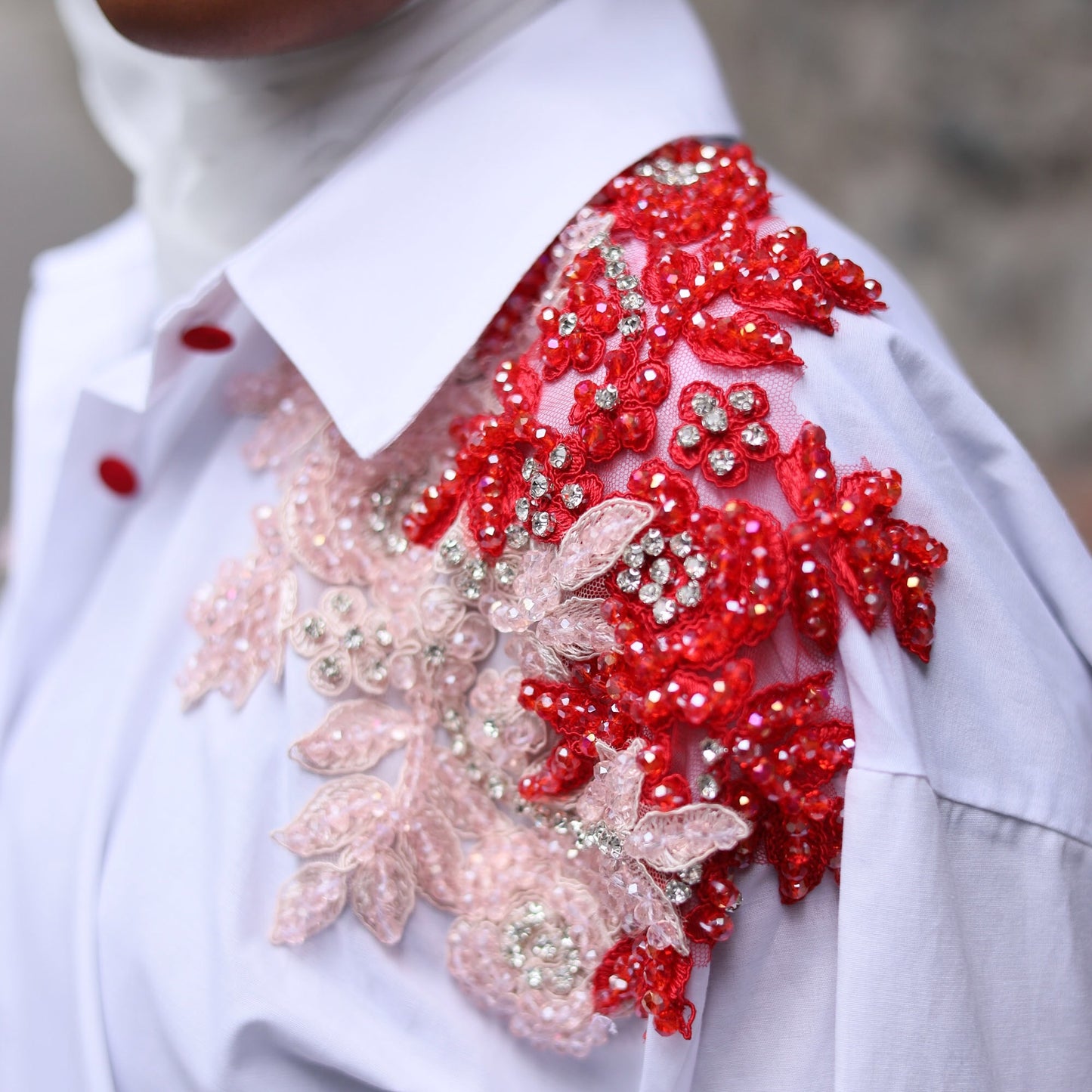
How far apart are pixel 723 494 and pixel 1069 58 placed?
147cm

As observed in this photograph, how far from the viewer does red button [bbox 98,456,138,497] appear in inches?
30.2

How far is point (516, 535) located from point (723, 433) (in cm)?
12

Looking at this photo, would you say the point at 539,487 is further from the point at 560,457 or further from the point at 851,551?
the point at 851,551

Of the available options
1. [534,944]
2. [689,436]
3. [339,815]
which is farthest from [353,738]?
[689,436]

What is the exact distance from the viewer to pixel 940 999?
1.52 ft

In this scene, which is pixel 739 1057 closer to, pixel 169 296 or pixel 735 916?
pixel 735 916

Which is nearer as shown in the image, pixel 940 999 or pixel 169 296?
pixel 940 999

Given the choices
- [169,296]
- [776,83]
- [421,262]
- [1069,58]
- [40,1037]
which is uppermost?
[776,83]

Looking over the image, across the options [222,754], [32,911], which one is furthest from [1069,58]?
[32,911]

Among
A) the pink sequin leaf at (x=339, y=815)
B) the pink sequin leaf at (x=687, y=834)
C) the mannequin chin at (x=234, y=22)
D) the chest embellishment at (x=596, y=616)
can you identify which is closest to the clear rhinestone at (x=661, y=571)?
the chest embellishment at (x=596, y=616)

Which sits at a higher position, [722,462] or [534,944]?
[722,462]

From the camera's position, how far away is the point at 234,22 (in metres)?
0.55

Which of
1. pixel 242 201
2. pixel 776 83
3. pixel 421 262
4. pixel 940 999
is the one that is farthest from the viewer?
pixel 776 83

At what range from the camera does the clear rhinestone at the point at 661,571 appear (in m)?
0.47
